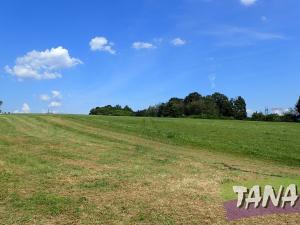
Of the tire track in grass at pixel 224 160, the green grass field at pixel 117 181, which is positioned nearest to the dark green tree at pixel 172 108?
the tire track in grass at pixel 224 160

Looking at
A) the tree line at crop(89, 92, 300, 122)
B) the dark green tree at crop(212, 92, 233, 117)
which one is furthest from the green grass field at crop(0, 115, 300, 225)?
the dark green tree at crop(212, 92, 233, 117)

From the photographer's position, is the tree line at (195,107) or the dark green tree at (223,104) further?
the dark green tree at (223,104)

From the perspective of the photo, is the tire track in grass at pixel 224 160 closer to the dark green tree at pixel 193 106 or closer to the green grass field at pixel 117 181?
the green grass field at pixel 117 181

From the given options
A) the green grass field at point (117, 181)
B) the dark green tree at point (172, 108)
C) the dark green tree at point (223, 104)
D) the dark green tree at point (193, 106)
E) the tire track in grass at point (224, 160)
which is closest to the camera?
the green grass field at point (117, 181)

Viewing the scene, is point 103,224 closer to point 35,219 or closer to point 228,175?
point 35,219

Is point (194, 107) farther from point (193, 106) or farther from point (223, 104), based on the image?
point (223, 104)

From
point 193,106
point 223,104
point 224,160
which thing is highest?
point 223,104

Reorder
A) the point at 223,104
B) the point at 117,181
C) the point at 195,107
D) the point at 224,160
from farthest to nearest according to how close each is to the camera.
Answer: the point at 223,104 < the point at 195,107 < the point at 224,160 < the point at 117,181

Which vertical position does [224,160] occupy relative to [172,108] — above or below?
below

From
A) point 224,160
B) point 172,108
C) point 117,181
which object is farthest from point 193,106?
point 117,181

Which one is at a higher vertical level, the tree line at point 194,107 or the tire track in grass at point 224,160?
the tree line at point 194,107

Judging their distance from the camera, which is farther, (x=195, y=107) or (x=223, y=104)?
(x=223, y=104)

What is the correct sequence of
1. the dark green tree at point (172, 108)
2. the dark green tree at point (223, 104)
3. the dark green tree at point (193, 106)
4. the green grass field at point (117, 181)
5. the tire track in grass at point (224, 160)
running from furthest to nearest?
the dark green tree at point (223, 104), the dark green tree at point (172, 108), the dark green tree at point (193, 106), the tire track in grass at point (224, 160), the green grass field at point (117, 181)

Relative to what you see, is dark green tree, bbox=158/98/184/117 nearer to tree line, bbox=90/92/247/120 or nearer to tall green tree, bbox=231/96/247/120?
tree line, bbox=90/92/247/120
